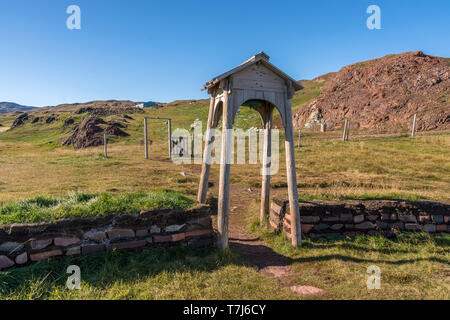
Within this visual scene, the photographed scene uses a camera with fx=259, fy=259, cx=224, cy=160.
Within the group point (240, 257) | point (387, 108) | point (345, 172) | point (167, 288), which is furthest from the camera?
point (387, 108)

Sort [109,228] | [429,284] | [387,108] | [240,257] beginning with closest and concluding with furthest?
[429,284] → [109,228] → [240,257] → [387,108]

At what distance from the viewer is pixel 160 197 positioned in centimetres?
521

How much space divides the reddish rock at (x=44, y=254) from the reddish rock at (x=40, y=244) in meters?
0.09

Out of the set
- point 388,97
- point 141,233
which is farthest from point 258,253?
point 388,97

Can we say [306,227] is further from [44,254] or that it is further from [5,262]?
[5,262]

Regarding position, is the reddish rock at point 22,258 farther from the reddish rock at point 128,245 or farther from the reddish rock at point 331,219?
the reddish rock at point 331,219

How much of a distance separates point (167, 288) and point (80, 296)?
3.44 ft

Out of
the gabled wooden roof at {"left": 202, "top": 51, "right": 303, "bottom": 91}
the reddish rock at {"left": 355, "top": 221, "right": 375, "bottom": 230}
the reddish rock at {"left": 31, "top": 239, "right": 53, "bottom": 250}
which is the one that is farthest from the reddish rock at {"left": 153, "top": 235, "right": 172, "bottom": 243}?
the reddish rock at {"left": 355, "top": 221, "right": 375, "bottom": 230}

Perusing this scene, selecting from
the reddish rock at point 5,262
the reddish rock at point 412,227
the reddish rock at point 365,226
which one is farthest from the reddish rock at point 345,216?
the reddish rock at point 5,262

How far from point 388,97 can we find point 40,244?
1637 inches

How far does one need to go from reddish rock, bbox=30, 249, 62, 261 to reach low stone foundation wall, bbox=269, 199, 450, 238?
4175 mm

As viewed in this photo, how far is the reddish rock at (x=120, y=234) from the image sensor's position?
4266 millimetres
